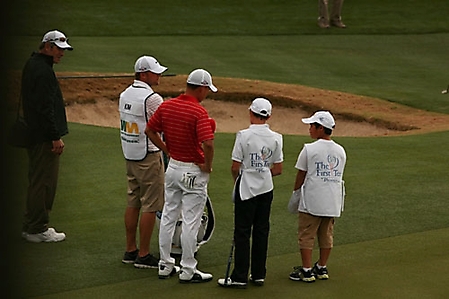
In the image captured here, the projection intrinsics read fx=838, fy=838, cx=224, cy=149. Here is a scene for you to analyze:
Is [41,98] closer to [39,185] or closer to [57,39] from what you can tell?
[57,39]

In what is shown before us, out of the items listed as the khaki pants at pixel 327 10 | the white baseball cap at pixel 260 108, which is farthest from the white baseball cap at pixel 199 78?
the khaki pants at pixel 327 10

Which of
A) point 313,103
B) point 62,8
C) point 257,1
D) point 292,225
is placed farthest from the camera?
point 257,1

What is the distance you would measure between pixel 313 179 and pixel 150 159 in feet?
4.73

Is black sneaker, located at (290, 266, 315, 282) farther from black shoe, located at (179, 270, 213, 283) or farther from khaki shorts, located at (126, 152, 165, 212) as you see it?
khaki shorts, located at (126, 152, 165, 212)

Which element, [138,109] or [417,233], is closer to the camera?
[138,109]

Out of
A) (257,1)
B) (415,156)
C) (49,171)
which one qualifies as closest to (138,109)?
(49,171)

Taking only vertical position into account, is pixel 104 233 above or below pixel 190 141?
below

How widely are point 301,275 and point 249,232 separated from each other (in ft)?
2.11

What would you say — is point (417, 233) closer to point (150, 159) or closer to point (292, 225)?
point (292, 225)

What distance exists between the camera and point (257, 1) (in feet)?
101

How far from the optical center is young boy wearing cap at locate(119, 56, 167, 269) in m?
7.18

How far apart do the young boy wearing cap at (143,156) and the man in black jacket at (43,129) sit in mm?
686

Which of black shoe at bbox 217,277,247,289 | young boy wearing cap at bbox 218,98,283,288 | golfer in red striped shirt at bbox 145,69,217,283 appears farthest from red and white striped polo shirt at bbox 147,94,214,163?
black shoe at bbox 217,277,247,289

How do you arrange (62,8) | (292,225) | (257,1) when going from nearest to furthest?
(292,225)
(62,8)
(257,1)
